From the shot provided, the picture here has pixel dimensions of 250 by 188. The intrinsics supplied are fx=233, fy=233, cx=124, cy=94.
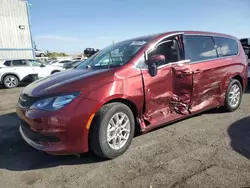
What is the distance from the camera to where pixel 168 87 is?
3736mm

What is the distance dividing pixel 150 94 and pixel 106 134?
93 centimetres

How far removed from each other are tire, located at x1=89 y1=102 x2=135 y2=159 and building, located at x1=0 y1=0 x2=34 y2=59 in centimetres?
2061

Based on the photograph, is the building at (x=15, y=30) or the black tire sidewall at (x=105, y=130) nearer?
the black tire sidewall at (x=105, y=130)

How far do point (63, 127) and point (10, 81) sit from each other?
33.3ft

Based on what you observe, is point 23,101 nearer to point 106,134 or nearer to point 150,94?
point 106,134

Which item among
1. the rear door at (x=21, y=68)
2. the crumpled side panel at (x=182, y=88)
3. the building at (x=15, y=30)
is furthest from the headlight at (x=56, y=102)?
the building at (x=15, y=30)

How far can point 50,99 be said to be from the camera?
9.43 ft

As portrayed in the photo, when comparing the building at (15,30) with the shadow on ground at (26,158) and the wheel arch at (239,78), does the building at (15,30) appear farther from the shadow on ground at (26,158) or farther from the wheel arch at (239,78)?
the wheel arch at (239,78)

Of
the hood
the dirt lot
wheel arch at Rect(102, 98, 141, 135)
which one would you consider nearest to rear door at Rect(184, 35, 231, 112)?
the dirt lot

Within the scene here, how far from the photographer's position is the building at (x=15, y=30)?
2036 centimetres

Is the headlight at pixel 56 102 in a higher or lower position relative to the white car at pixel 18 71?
higher

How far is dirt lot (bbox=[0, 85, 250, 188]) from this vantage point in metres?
2.59

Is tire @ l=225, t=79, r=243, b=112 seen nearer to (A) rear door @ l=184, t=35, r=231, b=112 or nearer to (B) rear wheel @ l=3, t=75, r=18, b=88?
(A) rear door @ l=184, t=35, r=231, b=112

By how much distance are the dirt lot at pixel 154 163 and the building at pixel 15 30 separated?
19115 millimetres
